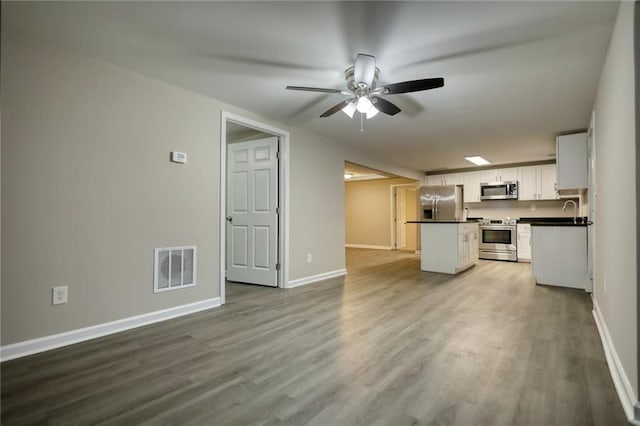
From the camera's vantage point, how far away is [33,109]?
7.85 ft

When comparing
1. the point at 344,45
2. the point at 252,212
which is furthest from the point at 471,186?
the point at 344,45

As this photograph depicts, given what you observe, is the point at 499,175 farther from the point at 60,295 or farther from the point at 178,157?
the point at 60,295

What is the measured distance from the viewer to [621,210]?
76.1 inches

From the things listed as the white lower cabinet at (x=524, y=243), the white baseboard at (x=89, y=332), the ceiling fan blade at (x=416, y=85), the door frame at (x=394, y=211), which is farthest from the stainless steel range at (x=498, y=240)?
the white baseboard at (x=89, y=332)

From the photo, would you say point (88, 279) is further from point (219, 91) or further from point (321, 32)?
point (321, 32)

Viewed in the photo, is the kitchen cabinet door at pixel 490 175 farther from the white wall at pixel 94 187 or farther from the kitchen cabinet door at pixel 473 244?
the white wall at pixel 94 187

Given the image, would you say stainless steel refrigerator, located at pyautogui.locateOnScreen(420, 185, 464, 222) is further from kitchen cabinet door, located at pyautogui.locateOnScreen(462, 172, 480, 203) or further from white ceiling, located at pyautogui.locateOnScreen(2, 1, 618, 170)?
white ceiling, located at pyautogui.locateOnScreen(2, 1, 618, 170)

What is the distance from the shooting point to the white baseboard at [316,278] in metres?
4.59

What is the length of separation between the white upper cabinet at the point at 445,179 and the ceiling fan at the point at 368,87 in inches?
235

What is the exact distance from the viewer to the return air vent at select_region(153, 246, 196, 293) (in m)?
3.11

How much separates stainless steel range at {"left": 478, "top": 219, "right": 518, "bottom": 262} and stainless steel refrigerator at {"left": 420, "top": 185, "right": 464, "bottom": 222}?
28.3 inches

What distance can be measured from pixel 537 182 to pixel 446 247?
3.29 metres

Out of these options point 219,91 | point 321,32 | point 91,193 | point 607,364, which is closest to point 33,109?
point 91,193

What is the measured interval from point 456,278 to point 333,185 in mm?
2420
